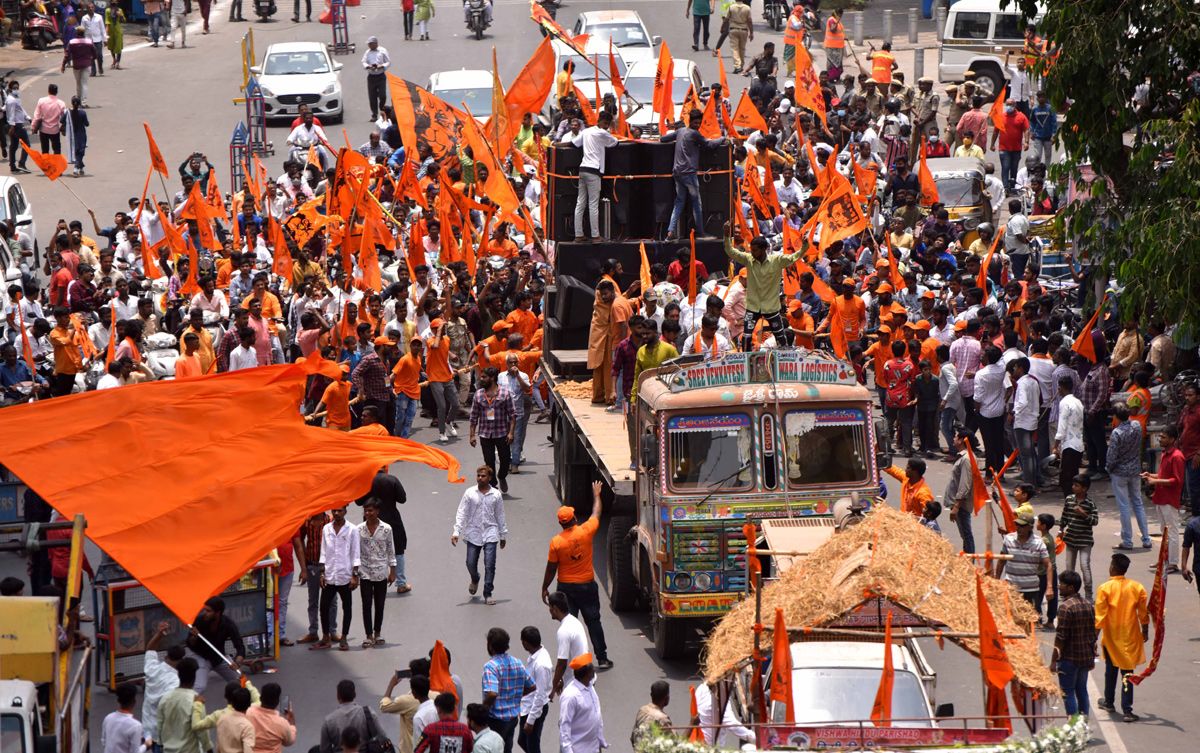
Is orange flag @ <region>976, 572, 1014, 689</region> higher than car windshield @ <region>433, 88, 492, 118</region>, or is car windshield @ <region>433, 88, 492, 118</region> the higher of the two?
car windshield @ <region>433, 88, 492, 118</region>

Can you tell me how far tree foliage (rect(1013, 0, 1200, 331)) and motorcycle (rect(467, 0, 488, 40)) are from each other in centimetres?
2780

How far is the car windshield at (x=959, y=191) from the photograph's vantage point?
87.6ft

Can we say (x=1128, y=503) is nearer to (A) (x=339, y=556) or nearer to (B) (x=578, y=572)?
(B) (x=578, y=572)

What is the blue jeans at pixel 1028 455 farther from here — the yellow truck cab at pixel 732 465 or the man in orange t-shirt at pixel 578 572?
the man in orange t-shirt at pixel 578 572

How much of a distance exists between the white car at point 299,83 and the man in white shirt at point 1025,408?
2258 cm

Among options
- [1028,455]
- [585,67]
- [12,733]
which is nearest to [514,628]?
[12,733]

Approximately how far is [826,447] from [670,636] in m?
2.06

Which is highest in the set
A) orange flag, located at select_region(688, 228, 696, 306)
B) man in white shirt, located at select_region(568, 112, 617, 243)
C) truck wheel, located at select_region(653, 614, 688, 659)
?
man in white shirt, located at select_region(568, 112, 617, 243)

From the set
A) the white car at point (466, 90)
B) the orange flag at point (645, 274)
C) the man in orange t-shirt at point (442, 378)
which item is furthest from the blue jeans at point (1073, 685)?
the white car at point (466, 90)

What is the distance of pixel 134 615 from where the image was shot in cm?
1284

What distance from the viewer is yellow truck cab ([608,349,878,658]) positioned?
1284cm

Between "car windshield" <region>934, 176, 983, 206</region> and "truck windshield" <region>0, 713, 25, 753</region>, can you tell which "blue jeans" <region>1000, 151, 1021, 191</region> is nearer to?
"car windshield" <region>934, 176, 983, 206</region>

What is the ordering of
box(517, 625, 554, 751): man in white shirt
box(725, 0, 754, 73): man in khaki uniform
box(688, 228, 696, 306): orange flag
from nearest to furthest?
box(517, 625, 554, 751): man in white shirt → box(688, 228, 696, 306): orange flag → box(725, 0, 754, 73): man in khaki uniform

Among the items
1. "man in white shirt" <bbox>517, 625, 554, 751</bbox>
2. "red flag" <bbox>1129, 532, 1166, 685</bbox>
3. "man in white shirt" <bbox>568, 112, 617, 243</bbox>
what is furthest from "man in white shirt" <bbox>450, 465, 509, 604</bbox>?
"red flag" <bbox>1129, 532, 1166, 685</bbox>
